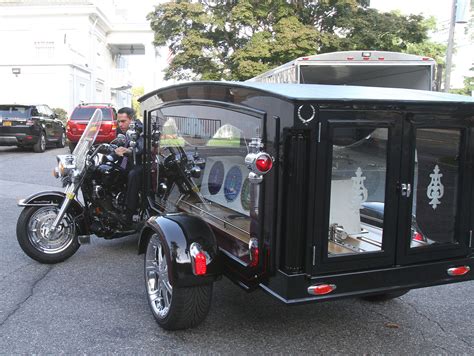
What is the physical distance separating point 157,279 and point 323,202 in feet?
5.36

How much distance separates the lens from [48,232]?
510 centimetres

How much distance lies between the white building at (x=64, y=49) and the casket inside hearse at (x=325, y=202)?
2626 centimetres

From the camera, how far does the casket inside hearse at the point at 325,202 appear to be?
2.97 m

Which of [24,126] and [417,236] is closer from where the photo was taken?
[417,236]

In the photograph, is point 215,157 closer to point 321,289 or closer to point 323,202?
point 323,202

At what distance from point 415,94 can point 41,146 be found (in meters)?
15.5

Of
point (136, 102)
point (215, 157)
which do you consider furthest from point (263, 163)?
point (136, 102)

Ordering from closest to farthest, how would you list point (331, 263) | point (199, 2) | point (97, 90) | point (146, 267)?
point (331, 263) → point (146, 267) → point (199, 2) → point (97, 90)

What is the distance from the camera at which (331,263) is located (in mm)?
3090

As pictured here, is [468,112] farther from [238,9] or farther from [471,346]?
[238,9]

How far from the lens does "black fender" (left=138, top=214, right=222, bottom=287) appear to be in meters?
3.39

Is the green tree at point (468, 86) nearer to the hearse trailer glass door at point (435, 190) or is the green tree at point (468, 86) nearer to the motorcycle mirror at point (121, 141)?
the motorcycle mirror at point (121, 141)

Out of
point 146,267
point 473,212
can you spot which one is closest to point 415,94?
point 473,212

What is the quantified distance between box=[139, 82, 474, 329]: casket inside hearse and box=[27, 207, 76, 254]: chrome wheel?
1646mm
